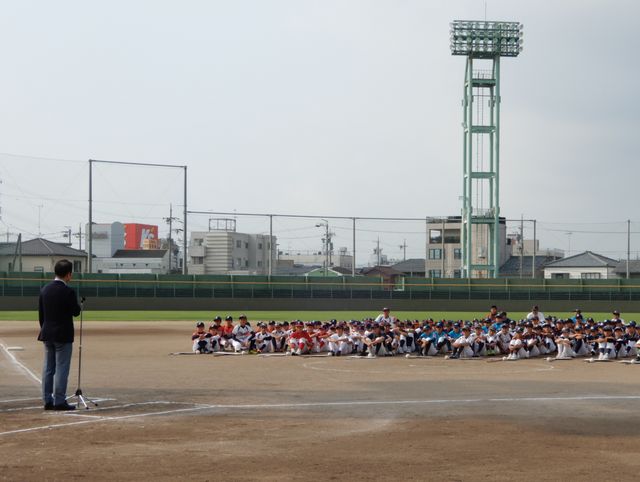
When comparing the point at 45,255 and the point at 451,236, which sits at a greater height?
the point at 451,236

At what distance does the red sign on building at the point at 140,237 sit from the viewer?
4451 inches

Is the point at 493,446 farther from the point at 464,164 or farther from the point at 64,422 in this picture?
the point at 464,164

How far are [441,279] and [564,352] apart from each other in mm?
35088

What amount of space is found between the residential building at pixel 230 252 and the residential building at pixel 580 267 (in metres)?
29.3

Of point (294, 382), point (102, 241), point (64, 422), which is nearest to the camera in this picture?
point (64, 422)

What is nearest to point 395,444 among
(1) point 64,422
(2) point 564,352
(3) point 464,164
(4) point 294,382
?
(1) point 64,422

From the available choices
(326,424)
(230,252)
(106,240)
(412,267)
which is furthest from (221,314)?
(106,240)

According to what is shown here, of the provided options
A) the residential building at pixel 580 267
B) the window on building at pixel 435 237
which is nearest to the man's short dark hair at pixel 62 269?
the residential building at pixel 580 267

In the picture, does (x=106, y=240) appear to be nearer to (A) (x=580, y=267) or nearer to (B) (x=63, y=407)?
(A) (x=580, y=267)

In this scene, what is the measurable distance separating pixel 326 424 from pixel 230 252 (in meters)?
61.1

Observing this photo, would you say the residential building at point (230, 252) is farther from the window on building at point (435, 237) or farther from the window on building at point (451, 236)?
the window on building at point (435, 237)

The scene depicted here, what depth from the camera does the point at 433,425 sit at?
9.60 metres

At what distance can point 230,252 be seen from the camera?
230 ft

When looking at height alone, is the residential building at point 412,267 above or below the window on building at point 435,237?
below
